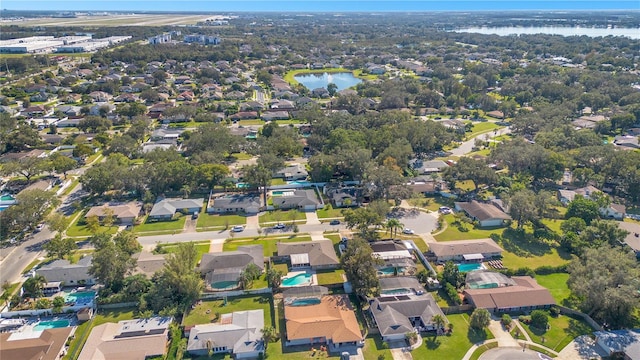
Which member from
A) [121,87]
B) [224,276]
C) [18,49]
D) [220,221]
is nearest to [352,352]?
[224,276]

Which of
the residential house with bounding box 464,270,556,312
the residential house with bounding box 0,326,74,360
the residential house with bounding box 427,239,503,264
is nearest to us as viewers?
the residential house with bounding box 0,326,74,360

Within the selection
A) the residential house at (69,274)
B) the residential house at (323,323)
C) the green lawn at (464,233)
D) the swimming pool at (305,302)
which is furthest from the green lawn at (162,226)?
the green lawn at (464,233)

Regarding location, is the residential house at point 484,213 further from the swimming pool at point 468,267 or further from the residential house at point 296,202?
the residential house at point 296,202

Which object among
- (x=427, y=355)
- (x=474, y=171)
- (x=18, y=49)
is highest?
(x=18, y=49)

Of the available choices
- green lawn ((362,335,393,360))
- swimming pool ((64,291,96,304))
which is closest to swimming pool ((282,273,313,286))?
green lawn ((362,335,393,360))

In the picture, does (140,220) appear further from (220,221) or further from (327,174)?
(327,174)

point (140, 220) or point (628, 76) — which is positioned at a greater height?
point (628, 76)

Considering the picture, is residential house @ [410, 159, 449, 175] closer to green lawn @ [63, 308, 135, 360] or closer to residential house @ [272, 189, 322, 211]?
residential house @ [272, 189, 322, 211]
